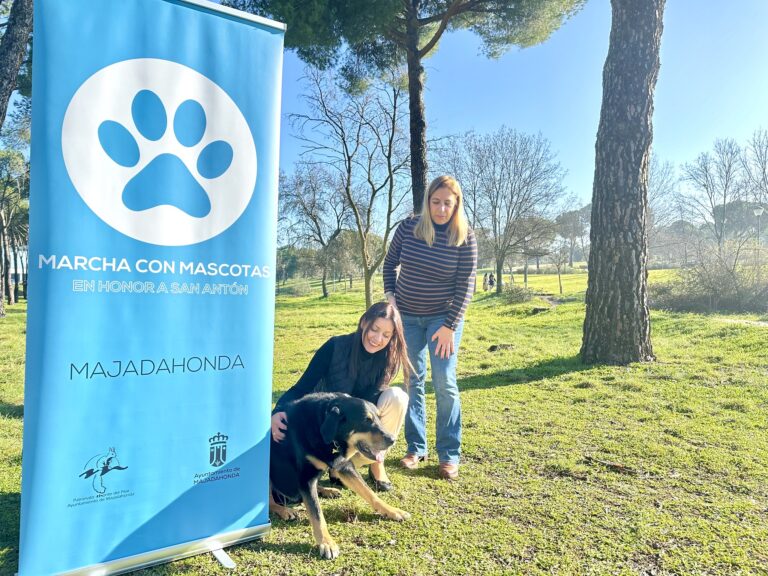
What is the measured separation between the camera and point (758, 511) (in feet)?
9.43

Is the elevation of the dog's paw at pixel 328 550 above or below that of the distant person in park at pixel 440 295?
below

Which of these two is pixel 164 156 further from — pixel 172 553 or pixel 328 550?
pixel 328 550

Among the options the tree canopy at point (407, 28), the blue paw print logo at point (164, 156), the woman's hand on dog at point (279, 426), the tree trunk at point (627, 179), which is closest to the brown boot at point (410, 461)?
the woman's hand on dog at point (279, 426)

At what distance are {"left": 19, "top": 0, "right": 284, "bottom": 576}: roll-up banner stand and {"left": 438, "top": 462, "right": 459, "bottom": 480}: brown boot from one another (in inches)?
54.1

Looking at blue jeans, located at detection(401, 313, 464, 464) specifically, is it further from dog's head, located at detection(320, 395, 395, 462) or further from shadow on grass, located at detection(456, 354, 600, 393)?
shadow on grass, located at detection(456, 354, 600, 393)

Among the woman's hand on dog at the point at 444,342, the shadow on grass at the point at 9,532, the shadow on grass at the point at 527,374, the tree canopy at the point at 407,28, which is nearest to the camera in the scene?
the shadow on grass at the point at 9,532

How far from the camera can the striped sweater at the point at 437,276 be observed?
3.49 metres

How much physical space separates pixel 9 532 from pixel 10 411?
354cm

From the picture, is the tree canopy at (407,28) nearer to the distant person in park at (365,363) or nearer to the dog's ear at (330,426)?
the distant person in park at (365,363)

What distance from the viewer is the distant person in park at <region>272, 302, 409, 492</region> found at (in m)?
3.17

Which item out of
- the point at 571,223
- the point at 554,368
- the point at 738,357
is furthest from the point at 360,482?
the point at 571,223

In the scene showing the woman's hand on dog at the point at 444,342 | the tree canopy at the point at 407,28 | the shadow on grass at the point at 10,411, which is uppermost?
the tree canopy at the point at 407,28

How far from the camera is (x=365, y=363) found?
323 cm

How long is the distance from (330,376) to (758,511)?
2755 mm
